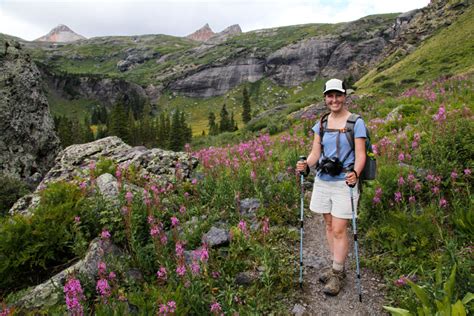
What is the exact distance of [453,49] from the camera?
3816 centimetres

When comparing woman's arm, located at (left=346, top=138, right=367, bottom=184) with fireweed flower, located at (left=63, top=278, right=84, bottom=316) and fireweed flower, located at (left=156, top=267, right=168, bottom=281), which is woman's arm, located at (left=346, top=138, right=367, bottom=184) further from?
fireweed flower, located at (left=63, top=278, right=84, bottom=316)

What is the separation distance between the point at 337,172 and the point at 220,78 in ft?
621

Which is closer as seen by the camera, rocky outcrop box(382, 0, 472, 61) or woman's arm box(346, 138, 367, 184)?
woman's arm box(346, 138, 367, 184)

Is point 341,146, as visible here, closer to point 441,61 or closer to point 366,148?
point 366,148

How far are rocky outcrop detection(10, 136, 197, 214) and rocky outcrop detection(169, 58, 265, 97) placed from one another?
177m

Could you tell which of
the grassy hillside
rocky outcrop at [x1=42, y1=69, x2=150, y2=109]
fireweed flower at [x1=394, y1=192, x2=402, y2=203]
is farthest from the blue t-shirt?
rocky outcrop at [x1=42, y1=69, x2=150, y2=109]

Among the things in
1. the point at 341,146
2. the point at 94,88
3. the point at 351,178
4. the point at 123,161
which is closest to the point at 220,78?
the point at 94,88

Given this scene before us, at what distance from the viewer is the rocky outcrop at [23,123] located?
14992 millimetres

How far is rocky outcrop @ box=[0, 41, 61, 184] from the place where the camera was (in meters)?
15.0

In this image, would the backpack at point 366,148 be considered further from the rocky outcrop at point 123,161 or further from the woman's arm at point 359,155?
the rocky outcrop at point 123,161

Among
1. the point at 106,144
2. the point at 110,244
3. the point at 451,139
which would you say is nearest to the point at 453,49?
the point at 451,139

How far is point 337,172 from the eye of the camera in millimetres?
4645

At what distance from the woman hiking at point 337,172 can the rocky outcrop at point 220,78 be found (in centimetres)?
18223

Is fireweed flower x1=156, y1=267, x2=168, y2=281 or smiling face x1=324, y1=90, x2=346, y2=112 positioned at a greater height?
smiling face x1=324, y1=90, x2=346, y2=112
